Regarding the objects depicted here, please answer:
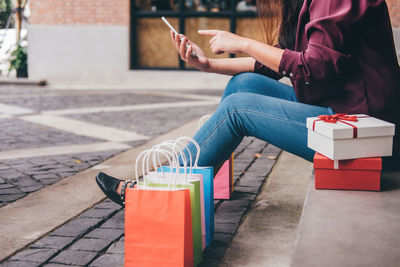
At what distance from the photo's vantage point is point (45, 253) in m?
2.40

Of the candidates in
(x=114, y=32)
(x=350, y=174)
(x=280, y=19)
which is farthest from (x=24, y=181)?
(x=114, y=32)

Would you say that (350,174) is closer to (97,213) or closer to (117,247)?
(117,247)

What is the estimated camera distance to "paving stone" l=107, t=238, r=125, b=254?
8.00 feet

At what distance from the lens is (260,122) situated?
2.37 metres

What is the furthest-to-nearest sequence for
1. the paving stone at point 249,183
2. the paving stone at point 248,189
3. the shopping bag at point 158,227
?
1. the paving stone at point 249,183
2. the paving stone at point 248,189
3. the shopping bag at point 158,227

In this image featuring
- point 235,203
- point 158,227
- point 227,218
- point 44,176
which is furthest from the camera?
point 44,176

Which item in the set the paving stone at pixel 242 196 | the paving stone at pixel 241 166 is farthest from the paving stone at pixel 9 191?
Answer: the paving stone at pixel 241 166

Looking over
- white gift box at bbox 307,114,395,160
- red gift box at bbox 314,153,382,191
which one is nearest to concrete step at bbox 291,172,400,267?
red gift box at bbox 314,153,382,191

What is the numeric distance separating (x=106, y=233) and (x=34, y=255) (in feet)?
1.32

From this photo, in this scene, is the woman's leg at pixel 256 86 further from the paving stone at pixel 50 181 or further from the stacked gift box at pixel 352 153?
the paving stone at pixel 50 181

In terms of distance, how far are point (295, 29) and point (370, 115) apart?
634 mm

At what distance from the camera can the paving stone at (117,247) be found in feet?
8.00

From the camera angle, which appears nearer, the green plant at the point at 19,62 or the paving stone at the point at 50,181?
the paving stone at the point at 50,181

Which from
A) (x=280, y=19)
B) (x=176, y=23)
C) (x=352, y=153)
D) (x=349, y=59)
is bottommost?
(x=352, y=153)
